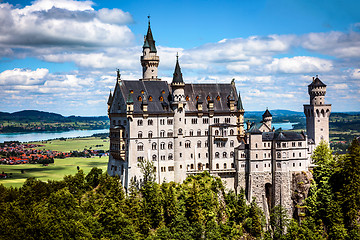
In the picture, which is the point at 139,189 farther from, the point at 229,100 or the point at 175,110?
the point at 229,100

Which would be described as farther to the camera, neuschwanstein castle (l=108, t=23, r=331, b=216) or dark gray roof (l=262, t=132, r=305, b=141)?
dark gray roof (l=262, t=132, r=305, b=141)

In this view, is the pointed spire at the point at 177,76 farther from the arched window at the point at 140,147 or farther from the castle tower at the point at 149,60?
the arched window at the point at 140,147

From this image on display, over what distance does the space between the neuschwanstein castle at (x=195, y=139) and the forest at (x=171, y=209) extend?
3645 mm

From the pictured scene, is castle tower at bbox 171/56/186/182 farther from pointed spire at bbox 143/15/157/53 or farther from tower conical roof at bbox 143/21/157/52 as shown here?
tower conical roof at bbox 143/21/157/52

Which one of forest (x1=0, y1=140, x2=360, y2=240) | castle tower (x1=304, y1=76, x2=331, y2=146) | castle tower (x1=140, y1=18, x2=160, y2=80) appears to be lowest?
forest (x1=0, y1=140, x2=360, y2=240)

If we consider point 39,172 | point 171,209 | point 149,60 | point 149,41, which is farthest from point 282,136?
point 39,172

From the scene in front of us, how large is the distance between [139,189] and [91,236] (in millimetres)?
19109

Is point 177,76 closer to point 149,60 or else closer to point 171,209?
point 149,60

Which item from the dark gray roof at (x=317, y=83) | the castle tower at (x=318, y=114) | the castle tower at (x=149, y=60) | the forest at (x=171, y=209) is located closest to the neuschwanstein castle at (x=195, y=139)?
the castle tower at (x=149, y=60)

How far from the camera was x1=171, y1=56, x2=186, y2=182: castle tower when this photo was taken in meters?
111

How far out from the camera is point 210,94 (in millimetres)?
119688

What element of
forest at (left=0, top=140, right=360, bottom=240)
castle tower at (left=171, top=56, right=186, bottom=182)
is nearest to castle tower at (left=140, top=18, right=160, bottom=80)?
castle tower at (left=171, top=56, right=186, bottom=182)

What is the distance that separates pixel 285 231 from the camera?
370ft

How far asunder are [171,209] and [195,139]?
21263 mm
